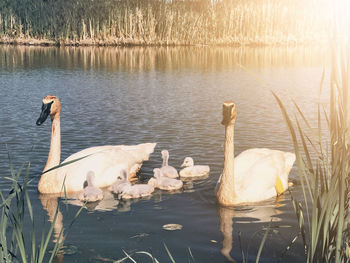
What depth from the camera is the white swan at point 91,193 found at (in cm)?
857

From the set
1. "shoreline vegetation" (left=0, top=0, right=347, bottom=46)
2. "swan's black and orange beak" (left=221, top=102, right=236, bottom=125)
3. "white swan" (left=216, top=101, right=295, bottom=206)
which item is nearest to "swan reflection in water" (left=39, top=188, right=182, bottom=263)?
"white swan" (left=216, top=101, right=295, bottom=206)

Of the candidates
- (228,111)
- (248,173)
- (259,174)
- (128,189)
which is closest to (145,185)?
(128,189)

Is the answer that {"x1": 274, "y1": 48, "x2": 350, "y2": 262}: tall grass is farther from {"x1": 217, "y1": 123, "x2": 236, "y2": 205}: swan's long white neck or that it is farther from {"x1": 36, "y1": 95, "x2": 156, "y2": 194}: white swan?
{"x1": 36, "y1": 95, "x2": 156, "y2": 194}: white swan

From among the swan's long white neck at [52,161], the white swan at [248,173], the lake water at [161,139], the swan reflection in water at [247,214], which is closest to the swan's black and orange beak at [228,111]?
the white swan at [248,173]

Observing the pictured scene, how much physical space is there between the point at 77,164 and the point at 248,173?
3275 millimetres

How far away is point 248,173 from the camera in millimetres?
8773

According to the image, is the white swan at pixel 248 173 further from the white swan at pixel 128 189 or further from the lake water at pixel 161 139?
the white swan at pixel 128 189

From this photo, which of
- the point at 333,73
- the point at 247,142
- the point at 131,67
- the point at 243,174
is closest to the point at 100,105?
the point at 247,142

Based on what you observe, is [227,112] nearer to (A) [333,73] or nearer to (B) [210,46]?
(A) [333,73]

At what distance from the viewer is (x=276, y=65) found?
141 ft

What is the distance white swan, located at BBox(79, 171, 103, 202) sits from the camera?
8570mm

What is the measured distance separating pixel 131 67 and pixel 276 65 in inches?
513

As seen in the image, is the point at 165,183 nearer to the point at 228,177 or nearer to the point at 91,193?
the point at 91,193

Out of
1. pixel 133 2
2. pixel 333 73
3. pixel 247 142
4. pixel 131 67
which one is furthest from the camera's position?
pixel 133 2
